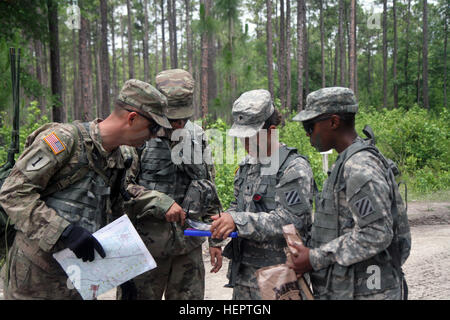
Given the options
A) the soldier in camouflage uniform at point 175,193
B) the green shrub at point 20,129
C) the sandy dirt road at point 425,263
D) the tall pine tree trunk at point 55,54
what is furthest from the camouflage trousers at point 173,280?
the tall pine tree trunk at point 55,54

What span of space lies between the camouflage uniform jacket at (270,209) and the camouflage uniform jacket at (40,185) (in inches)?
37.1

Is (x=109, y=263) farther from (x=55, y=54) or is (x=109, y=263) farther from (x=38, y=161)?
(x=55, y=54)

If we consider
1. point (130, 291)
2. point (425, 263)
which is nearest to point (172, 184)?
point (130, 291)

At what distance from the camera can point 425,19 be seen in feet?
81.6

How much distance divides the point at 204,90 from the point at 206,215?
1166 cm

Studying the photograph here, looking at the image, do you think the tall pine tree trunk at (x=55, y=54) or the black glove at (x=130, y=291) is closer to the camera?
the black glove at (x=130, y=291)

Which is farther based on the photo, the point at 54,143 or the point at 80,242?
the point at 54,143

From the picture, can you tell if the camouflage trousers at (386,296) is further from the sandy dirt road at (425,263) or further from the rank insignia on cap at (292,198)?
the sandy dirt road at (425,263)

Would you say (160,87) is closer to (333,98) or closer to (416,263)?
(333,98)

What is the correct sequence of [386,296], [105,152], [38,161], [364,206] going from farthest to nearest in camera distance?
[105,152]
[38,161]
[386,296]
[364,206]

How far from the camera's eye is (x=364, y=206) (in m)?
1.87

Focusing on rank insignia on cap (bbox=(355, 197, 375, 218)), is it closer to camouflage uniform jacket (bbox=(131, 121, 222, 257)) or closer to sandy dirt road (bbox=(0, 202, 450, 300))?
camouflage uniform jacket (bbox=(131, 121, 222, 257))

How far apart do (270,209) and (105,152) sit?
105 centimetres

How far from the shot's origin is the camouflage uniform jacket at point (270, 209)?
2301mm
